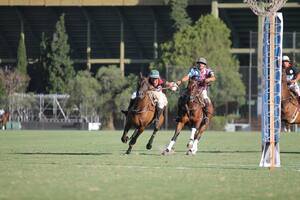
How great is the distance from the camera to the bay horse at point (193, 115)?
28.5 meters

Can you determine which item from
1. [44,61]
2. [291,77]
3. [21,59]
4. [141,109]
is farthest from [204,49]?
[141,109]

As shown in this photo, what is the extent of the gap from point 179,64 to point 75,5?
57.6ft

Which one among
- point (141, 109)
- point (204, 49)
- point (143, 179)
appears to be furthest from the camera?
point (204, 49)

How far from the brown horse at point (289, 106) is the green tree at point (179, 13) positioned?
76.6m

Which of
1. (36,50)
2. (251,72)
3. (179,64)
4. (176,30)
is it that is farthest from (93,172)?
(36,50)

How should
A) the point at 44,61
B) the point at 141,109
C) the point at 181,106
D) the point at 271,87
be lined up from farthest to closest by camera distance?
the point at 44,61, the point at 141,109, the point at 181,106, the point at 271,87

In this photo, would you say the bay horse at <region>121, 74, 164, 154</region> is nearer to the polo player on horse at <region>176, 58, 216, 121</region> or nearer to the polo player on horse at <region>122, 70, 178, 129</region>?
the polo player on horse at <region>122, 70, 178, 129</region>

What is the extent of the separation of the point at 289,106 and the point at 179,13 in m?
77.5

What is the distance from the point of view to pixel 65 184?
16.5 m

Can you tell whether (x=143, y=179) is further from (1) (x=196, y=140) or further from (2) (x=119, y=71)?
(2) (x=119, y=71)

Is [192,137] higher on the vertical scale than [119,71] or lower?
lower

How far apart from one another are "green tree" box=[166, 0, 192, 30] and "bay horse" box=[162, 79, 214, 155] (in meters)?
77.6

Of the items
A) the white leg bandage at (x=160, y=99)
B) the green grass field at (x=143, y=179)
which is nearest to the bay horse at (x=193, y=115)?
the white leg bandage at (x=160, y=99)

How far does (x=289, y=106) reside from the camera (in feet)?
97.8
